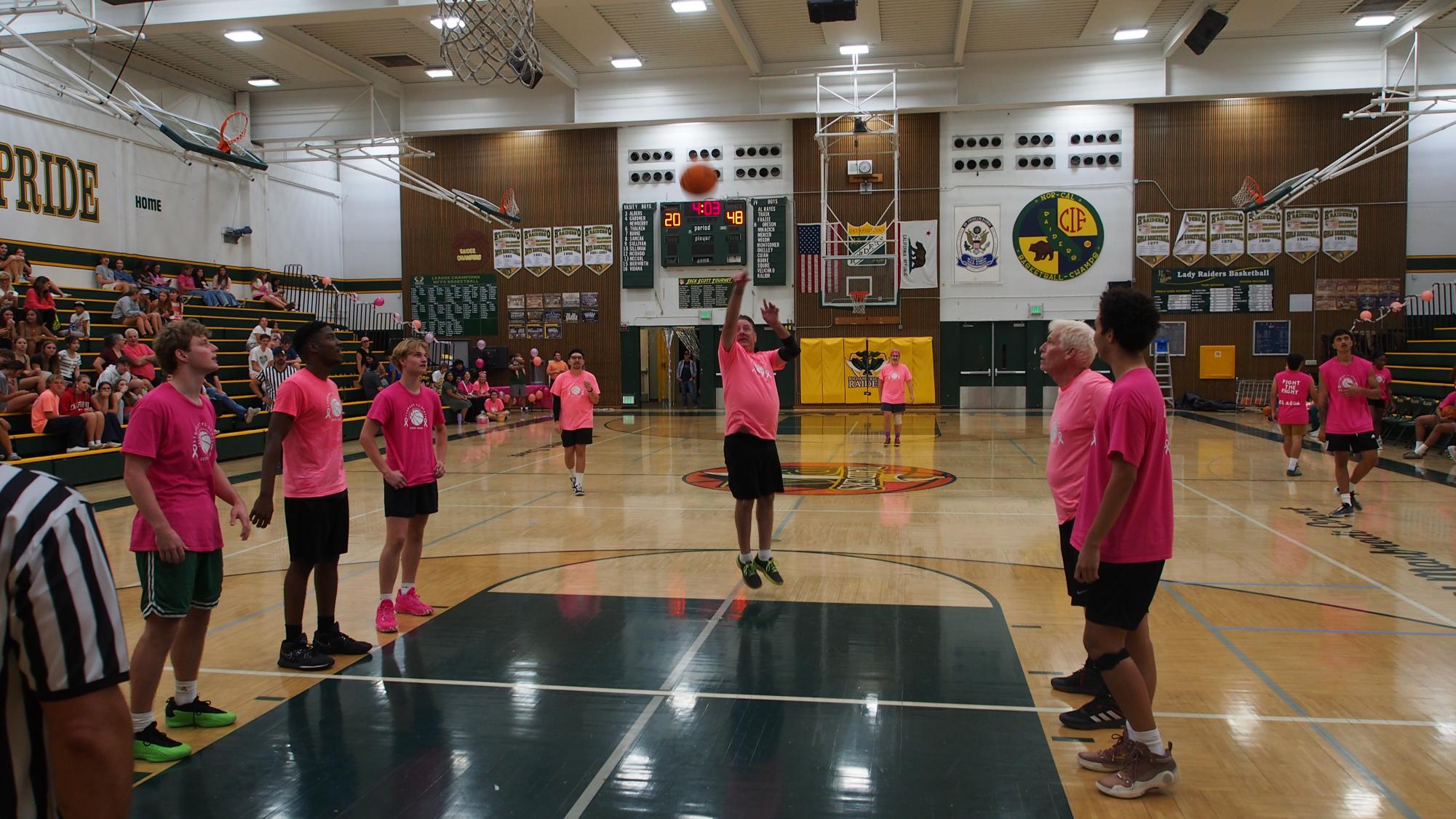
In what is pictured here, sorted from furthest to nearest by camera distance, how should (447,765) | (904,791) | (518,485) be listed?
(518,485) < (447,765) < (904,791)

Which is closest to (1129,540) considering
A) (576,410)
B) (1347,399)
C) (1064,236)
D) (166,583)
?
(166,583)

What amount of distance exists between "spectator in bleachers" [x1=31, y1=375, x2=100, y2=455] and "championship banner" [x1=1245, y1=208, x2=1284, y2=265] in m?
25.0

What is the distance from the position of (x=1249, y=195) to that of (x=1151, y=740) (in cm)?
2361

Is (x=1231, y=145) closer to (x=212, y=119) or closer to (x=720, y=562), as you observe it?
Result: (x=720, y=562)

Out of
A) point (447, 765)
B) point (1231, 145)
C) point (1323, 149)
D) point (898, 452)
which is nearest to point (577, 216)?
point (898, 452)

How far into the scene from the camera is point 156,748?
12.9ft

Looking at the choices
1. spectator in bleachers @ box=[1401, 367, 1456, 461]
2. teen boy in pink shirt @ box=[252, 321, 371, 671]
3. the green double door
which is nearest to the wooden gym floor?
teen boy in pink shirt @ box=[252, 321, 371, 671]

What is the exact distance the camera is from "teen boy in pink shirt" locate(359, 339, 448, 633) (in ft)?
18.9

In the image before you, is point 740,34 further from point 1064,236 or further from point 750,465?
point 750,465

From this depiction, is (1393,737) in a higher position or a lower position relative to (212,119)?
lower

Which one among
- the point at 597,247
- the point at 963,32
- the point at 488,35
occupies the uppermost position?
the point at 963,32

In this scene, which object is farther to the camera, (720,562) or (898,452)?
(898,452)

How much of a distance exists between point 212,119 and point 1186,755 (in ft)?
92.3

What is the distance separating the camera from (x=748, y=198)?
26.3 metres
